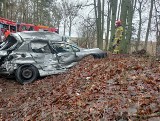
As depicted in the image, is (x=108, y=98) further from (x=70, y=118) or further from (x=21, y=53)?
(x=21, y=53)

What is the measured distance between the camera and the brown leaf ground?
15.3 ft

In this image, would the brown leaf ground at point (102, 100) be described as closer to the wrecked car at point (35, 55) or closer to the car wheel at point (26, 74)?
the car wheel at point (26, 74)

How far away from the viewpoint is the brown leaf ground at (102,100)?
4.66 metres

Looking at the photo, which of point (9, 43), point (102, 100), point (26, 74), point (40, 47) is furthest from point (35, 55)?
point (102, 100)

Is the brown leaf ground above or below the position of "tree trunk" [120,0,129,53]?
below

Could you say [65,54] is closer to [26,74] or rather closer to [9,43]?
[26,74]

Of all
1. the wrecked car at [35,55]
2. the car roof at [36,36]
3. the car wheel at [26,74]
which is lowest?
the car wheel at [26,74]

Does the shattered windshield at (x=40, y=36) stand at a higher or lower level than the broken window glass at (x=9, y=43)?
higher

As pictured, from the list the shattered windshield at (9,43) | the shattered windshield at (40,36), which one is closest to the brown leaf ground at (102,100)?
the shattered windshield at (9,43)

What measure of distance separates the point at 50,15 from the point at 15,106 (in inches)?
1410

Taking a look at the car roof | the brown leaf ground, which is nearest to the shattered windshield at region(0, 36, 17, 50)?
the car roof

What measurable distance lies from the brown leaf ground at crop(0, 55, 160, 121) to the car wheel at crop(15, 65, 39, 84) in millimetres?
2113

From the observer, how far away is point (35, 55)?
414 inches

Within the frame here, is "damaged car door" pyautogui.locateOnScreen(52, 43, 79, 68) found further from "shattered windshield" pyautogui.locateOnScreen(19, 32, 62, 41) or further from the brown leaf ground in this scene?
the brown leaf ground
